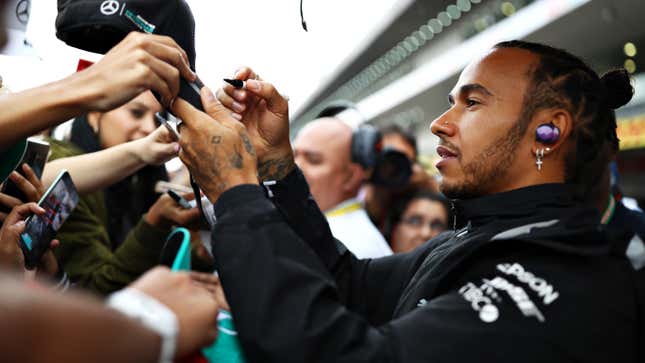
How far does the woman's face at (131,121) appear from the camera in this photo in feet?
7.80

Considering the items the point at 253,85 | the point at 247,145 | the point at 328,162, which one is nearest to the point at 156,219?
the point at 253,85

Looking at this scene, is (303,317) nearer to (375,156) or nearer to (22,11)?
(22,11)

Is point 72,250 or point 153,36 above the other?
point 153,36

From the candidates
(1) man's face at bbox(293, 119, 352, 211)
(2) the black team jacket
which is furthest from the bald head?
(2) the black team jacket

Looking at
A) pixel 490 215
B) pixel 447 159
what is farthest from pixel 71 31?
pixel 490 215

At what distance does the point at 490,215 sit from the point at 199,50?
81cm

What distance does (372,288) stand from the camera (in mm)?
1806

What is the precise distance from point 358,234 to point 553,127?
119 cm

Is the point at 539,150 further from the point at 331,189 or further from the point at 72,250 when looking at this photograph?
the point at 331,189

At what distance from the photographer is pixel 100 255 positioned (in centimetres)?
206

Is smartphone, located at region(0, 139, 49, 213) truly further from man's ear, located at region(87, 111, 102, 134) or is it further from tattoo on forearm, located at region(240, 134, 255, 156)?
man's ear, located at region(87, 111, 102, 134)

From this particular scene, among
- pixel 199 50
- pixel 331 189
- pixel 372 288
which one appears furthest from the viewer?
pixel 331 189

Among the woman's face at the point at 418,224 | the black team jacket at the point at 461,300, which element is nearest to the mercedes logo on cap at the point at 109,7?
the black team jacket at the point at 461,300

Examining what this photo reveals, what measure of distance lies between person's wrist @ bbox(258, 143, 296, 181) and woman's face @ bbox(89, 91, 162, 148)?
2.97 feet
